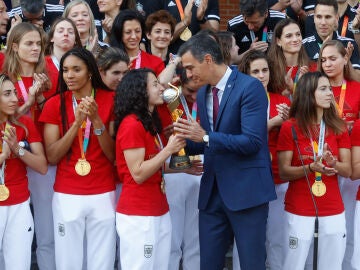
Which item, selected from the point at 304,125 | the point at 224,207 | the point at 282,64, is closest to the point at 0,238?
the point at 224,207

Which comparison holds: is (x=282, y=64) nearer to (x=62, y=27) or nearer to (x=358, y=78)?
(x=358, y=78)

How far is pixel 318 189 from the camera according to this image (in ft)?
18.1

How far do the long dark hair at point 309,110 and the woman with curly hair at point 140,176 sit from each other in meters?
1.21

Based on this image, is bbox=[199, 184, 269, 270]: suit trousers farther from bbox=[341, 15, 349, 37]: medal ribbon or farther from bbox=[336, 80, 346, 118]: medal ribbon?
bbox=[341, 15, 349, 37]: medal ribbon

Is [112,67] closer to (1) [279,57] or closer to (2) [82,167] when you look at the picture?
(2) [82,167]

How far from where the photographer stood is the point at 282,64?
21.7 ft

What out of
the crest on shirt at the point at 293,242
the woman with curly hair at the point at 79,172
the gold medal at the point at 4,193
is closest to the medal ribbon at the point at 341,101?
the crest on shirt at the point at 293,242

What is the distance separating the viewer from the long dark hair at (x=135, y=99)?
16.8 feet

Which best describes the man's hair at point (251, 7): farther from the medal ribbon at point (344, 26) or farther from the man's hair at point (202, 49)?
the man's hair at point (202, 49)

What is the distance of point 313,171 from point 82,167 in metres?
1.83

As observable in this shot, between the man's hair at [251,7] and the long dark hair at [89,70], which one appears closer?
the long dark hair at [89,70]

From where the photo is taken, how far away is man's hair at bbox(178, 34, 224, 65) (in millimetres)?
4859

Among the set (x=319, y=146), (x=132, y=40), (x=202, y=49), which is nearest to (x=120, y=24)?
(x=132, y=40)

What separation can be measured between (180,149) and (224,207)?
539mm
